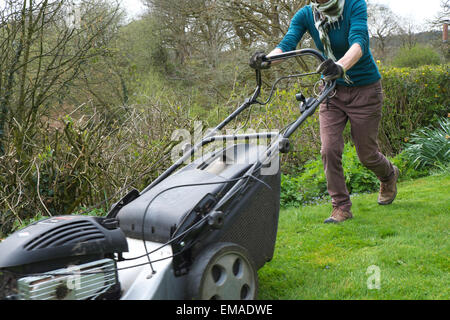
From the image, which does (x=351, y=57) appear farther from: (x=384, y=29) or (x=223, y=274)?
(x=384, y=29)

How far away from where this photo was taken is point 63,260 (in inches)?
62.9

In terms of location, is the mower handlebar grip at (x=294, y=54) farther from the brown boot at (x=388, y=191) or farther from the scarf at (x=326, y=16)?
the brown boot at (x=388, y=191)

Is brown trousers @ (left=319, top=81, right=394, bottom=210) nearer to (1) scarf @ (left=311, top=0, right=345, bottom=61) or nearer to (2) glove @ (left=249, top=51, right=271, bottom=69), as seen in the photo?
(1) scarf @ (left=311, top=0, right=345, bottom=61)

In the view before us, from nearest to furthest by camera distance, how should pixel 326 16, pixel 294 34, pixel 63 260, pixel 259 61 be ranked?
pixel 63 260, pixel 259 61, pixel 326 16, pixel 294 34

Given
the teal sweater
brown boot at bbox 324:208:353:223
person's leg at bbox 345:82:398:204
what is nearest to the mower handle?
the teal sweater

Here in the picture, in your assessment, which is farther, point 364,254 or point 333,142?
point 333,142

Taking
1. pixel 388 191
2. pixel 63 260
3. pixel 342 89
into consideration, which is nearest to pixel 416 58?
pixel 388 191

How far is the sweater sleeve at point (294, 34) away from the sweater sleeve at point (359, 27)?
41 cm

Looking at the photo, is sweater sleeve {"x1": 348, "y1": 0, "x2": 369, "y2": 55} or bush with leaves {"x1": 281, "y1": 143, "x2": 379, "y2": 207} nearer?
sweater sleeve {"x1": 348, "y1": 0, "x2": 369, "y2": 55}

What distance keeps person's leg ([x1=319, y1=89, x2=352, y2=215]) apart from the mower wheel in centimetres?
157

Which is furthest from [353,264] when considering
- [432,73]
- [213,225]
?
[432,73]

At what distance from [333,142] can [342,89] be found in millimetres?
394

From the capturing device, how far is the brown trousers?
3.20m
